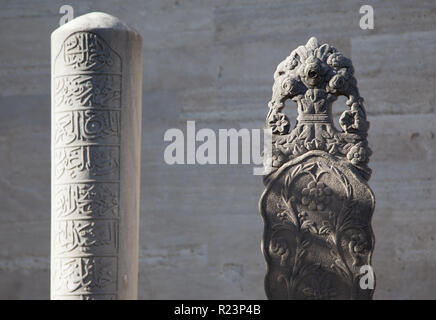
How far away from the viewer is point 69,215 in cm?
431

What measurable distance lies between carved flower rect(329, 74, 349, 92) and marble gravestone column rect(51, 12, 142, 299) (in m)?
0.85

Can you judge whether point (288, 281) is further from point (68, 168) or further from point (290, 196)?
point (68, 168)

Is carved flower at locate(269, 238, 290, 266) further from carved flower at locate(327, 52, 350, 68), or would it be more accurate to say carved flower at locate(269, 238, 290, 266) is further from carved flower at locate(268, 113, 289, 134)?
carved flower at locate(327, 52, 350, 68)

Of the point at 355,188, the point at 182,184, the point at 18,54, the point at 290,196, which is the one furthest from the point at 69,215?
the point at 18,54

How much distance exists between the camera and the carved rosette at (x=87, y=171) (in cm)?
427

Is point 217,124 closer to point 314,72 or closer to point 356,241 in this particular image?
point 314,72

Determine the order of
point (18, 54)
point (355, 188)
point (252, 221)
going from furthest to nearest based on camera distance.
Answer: point (18, 54)
point (252, 221)
point (355, 188)

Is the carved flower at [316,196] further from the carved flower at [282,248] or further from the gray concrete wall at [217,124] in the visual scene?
the gray concrete wall at [217,124]

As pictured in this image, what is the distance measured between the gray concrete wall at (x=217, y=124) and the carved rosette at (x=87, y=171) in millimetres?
1831

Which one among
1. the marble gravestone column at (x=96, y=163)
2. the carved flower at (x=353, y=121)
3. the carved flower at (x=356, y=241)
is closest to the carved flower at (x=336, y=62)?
the carved flower at (x=353, y=121)

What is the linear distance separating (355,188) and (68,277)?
1.28 m

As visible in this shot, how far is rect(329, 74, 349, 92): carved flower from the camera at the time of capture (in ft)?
13.9

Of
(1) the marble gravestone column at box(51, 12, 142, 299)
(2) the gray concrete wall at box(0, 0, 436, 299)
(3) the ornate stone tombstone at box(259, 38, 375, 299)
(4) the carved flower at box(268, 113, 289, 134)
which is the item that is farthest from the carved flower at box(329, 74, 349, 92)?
(2) the gray concrete wall at box(0, 0, 436, 299)

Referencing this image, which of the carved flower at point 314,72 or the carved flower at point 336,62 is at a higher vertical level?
the carved flower at point 336,62
